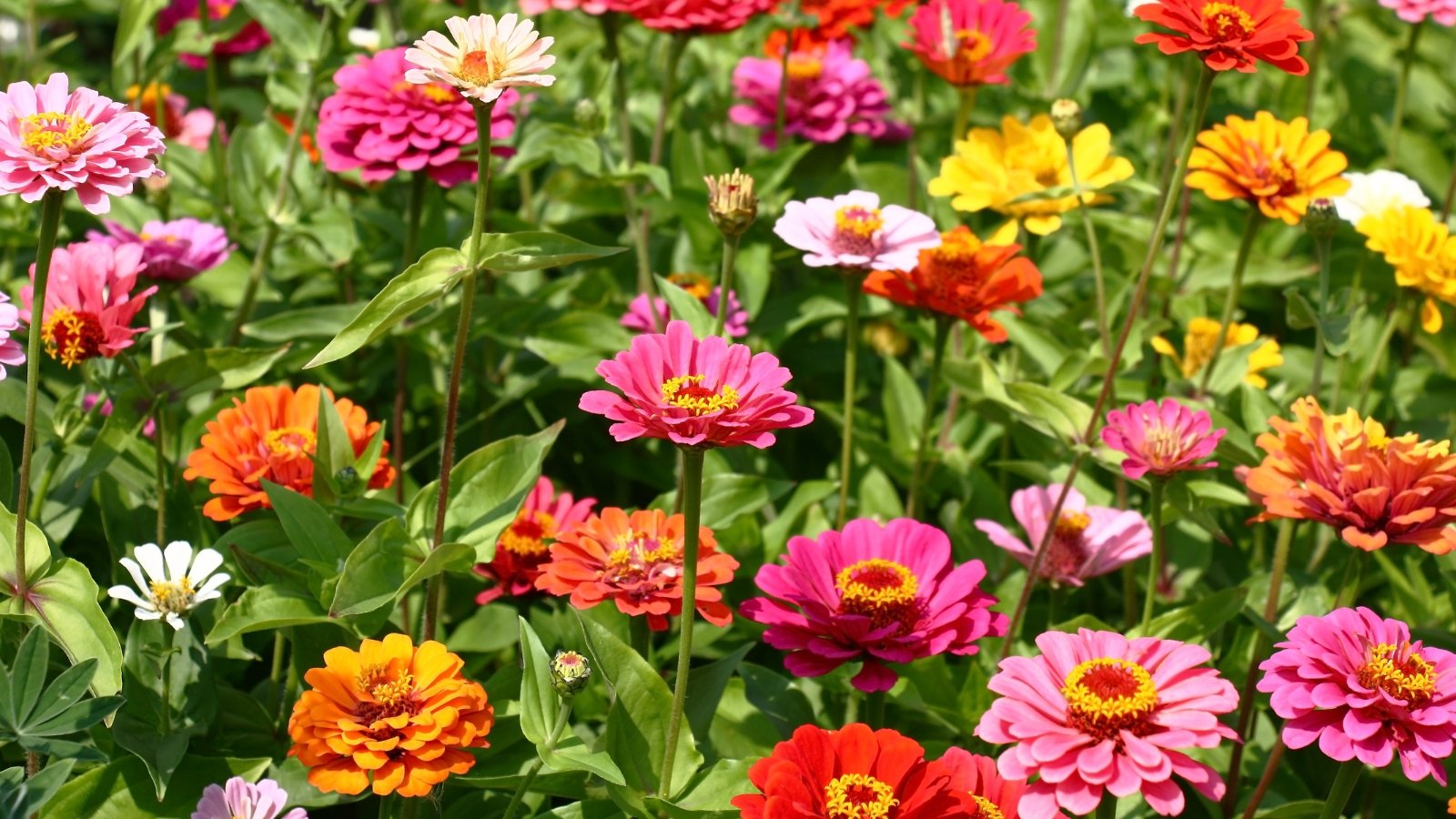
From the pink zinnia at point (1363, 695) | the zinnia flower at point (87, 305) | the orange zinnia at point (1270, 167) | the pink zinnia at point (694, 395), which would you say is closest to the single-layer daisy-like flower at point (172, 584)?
the zinnia flower at point (87, 305)

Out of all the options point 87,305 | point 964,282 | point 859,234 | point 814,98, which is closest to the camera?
point 87,305

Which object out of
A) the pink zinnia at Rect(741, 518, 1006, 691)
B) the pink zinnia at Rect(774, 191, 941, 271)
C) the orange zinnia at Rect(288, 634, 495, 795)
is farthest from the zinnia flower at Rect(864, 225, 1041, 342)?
the orange zinnia at Rect(288, 634, 495, 795)

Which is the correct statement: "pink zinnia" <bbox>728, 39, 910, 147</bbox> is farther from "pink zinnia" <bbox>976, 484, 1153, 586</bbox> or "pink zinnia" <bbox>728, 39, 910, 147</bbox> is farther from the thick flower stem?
the thick flower stem

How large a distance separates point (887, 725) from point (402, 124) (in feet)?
3.33

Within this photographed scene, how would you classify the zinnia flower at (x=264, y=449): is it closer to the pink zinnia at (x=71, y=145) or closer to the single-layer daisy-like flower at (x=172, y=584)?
the single-layer daisy-like flower at (x=172, y=584)

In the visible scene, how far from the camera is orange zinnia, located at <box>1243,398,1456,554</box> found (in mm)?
1476

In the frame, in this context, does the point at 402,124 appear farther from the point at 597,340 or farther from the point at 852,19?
the point at 852,19

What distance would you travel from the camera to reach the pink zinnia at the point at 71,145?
141 cm

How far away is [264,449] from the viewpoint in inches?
68.1

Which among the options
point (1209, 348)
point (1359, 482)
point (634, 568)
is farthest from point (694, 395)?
point (1209, 348)

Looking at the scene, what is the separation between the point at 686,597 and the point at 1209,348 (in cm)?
120

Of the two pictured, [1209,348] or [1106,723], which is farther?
[1209,348]

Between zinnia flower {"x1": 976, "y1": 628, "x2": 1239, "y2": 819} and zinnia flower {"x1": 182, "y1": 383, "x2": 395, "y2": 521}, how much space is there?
32.9 inches

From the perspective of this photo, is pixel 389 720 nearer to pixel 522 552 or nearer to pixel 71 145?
pixel 522 552
